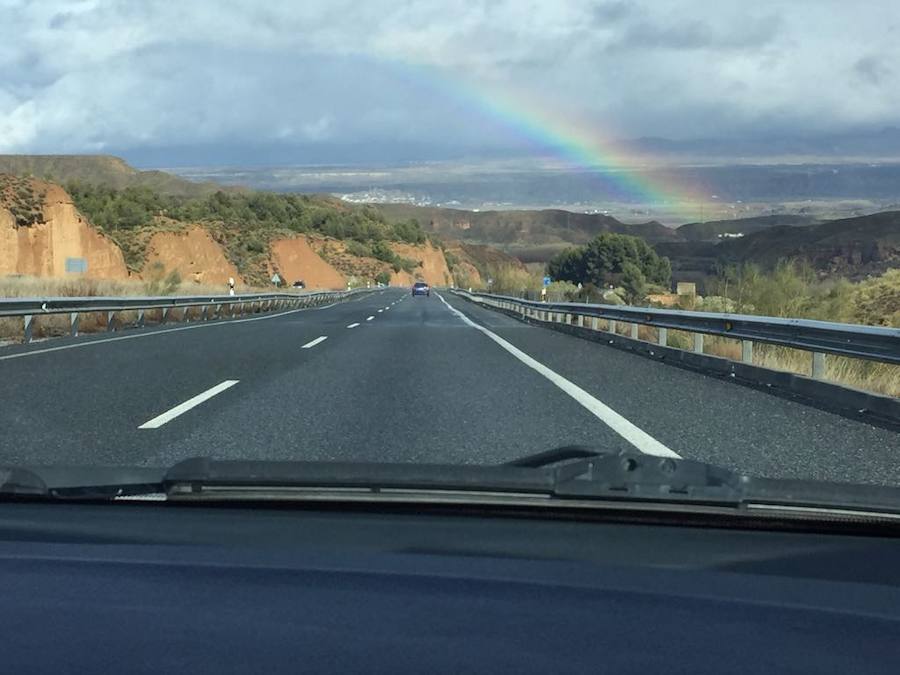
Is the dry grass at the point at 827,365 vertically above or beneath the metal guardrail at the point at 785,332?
beneath

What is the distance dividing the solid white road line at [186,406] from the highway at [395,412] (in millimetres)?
16

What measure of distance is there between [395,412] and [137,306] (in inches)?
645

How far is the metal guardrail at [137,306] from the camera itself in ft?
59.3

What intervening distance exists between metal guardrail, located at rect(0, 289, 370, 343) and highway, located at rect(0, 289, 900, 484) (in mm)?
3046

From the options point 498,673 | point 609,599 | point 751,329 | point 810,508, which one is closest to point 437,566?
point 609,599

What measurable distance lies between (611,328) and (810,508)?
1765cm

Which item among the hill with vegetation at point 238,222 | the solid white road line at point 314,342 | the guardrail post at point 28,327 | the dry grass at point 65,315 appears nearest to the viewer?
the solid white road line at point 314,342

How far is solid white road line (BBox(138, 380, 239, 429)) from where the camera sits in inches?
319

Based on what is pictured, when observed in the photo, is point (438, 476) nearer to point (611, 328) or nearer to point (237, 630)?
point (237, 630)

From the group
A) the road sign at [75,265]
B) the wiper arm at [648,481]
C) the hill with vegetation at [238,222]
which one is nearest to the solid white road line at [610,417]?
the wiper arm at [648,481]

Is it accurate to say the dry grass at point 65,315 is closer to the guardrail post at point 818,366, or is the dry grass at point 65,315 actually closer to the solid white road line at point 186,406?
the solid white road line at point 186,406

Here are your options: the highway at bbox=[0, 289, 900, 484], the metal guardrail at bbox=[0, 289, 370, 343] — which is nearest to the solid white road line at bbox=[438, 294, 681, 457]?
the highway at bbox=[0, 289, 900, 484]

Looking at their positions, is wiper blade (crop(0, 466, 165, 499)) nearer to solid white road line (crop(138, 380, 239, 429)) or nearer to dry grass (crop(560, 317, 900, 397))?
solid white road line (crop(138, 380, 239, 429))

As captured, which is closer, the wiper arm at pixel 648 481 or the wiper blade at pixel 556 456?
the wiper arm at pixel 648 481
